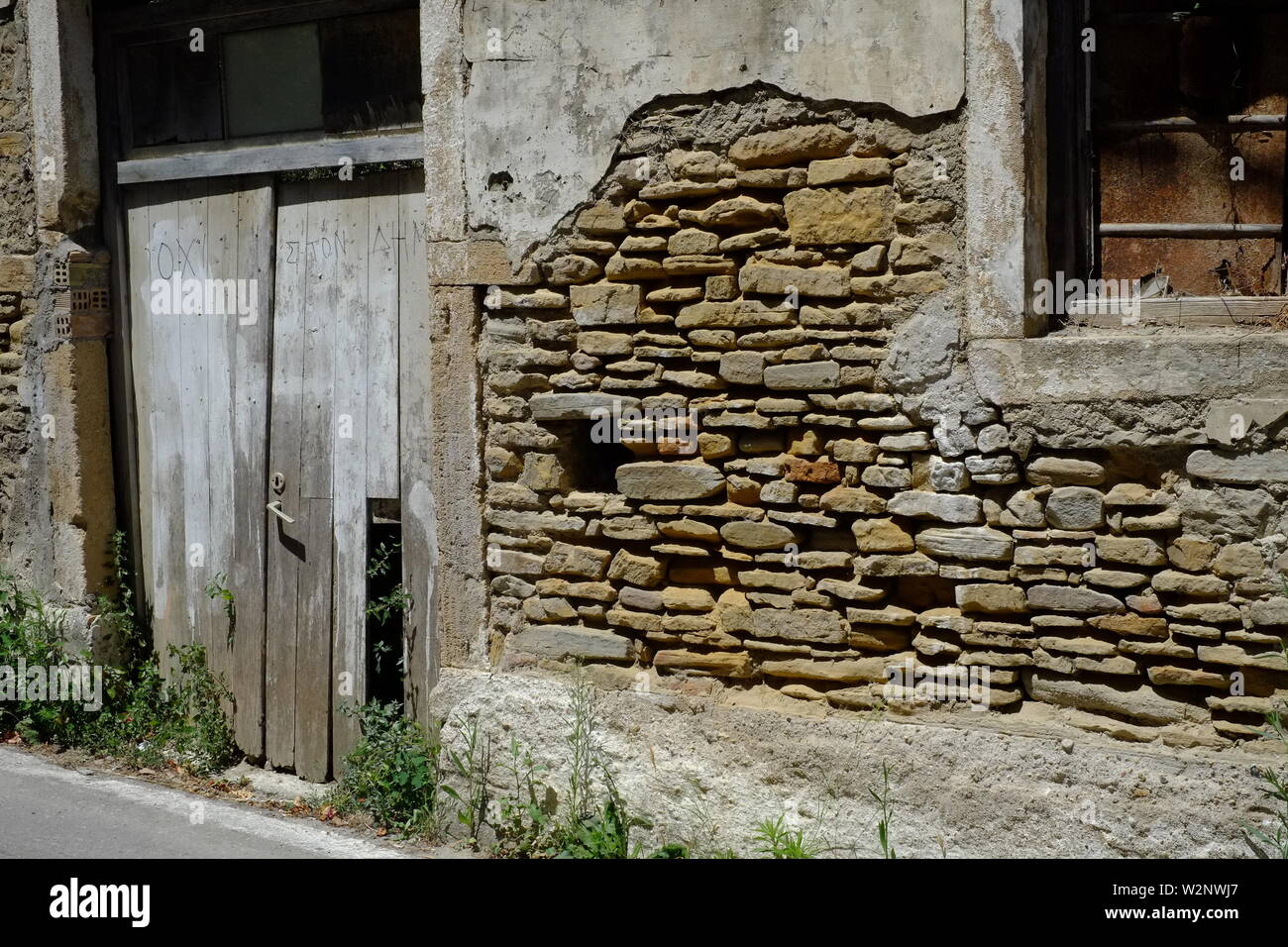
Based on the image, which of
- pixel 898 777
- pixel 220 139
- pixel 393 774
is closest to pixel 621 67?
pixel 220 139

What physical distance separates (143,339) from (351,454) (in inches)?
47.8

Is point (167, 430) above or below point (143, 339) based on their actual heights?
below

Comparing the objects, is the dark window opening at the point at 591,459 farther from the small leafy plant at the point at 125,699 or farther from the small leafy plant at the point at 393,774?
the small leafy plant at the point at 125,699

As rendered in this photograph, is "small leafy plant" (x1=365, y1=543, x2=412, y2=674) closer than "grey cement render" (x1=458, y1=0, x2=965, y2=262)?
No

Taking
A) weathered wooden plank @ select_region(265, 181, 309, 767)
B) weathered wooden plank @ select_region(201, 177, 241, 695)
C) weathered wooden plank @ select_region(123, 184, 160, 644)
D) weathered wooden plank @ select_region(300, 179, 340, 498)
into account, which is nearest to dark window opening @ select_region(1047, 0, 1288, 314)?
weathered wooden plank @ select_region(300, 179, 340, 498)

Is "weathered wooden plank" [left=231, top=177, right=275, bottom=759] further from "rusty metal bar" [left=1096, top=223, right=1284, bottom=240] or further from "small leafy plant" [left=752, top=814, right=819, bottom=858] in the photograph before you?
"rusty metal bar" [left=1096, top=223, right=1284, bottom=240]

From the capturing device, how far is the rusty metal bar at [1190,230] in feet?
10.8

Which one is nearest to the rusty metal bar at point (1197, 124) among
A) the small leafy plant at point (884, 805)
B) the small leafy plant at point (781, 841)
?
the small leafy plant at point (884, 805)

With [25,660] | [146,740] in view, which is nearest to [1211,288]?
[146,740]

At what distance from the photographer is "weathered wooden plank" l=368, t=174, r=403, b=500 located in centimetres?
430

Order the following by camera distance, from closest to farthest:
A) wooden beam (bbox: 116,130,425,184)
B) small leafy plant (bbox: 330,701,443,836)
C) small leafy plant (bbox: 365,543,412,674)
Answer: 1. small leafy plant (bbox: 330,701,443,836)
2. wooden beam (bbox: 116,130,425,184)
3. small leafy plant (bbox: 365,543,412,674)

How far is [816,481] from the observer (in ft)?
11.5

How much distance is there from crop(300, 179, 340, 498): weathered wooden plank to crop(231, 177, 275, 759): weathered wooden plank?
201 mm

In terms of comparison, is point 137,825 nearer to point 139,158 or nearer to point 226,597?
point 226,597
